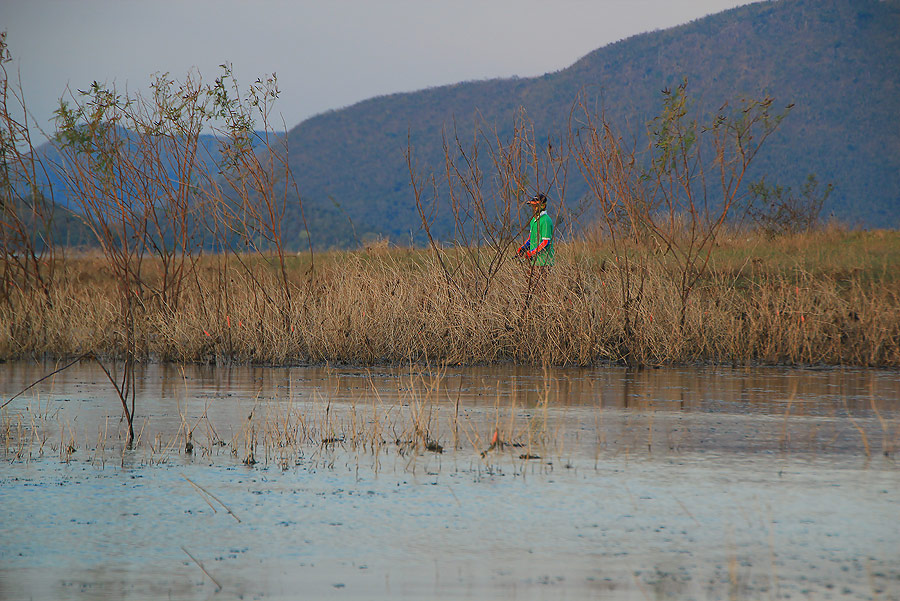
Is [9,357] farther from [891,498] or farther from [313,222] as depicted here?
[313,222]

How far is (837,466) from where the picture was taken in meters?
6.45

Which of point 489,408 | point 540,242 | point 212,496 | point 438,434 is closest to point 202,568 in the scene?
point 212,496

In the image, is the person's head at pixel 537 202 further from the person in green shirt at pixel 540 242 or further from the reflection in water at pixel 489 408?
the reflection in water at pixel 489 408

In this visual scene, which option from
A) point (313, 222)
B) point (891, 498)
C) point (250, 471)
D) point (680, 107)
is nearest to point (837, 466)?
point (891, 498)

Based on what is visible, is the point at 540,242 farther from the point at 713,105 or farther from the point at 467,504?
the point at 713,105

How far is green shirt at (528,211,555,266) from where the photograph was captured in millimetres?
13781

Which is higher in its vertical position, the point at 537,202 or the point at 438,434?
the point at 537,202

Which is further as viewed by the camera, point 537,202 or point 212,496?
point 537,202

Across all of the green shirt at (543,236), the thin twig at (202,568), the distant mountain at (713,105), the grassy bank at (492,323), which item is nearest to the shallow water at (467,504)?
the thin twig at (202,568)

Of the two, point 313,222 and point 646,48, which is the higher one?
point 646,48

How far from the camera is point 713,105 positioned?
98.2 metres

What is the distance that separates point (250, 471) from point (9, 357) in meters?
9.74

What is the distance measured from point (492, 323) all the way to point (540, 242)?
1.29 meters

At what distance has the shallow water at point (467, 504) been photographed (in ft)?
14.1
